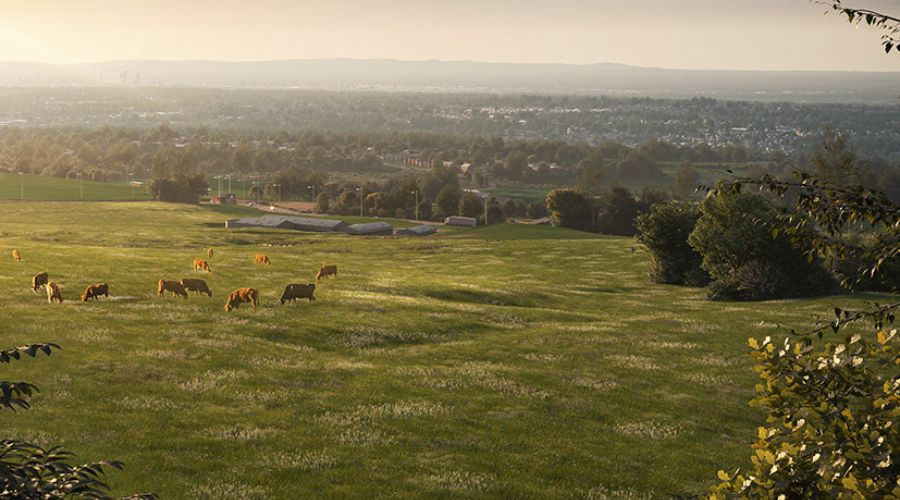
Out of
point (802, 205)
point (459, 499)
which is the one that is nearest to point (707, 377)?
point (459, 499)

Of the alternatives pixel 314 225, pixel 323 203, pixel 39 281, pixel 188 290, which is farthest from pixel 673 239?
pixel 323 203

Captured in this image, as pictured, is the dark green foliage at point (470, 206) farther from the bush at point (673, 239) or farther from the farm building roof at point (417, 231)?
the bush at point (673, 239)

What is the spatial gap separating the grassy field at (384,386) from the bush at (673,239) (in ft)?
47.1

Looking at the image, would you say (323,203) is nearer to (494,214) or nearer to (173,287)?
(494,214)

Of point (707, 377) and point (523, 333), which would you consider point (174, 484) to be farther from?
point (523, 333)

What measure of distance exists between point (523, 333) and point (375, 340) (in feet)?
27.1

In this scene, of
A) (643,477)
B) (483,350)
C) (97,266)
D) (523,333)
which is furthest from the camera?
(97,266)

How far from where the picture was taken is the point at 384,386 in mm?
32938

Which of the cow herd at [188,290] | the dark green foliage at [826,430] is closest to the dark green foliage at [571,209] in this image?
the cow herd at [188,290]

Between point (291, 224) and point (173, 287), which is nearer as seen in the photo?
point (173, 287)

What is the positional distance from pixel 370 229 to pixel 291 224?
506 inches

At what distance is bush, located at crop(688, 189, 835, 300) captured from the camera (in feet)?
210

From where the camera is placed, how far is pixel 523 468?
24.8 m

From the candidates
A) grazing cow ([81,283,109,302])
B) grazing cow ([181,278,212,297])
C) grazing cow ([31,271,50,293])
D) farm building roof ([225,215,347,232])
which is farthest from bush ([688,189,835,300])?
farm building roof ([225,215,347,232])
